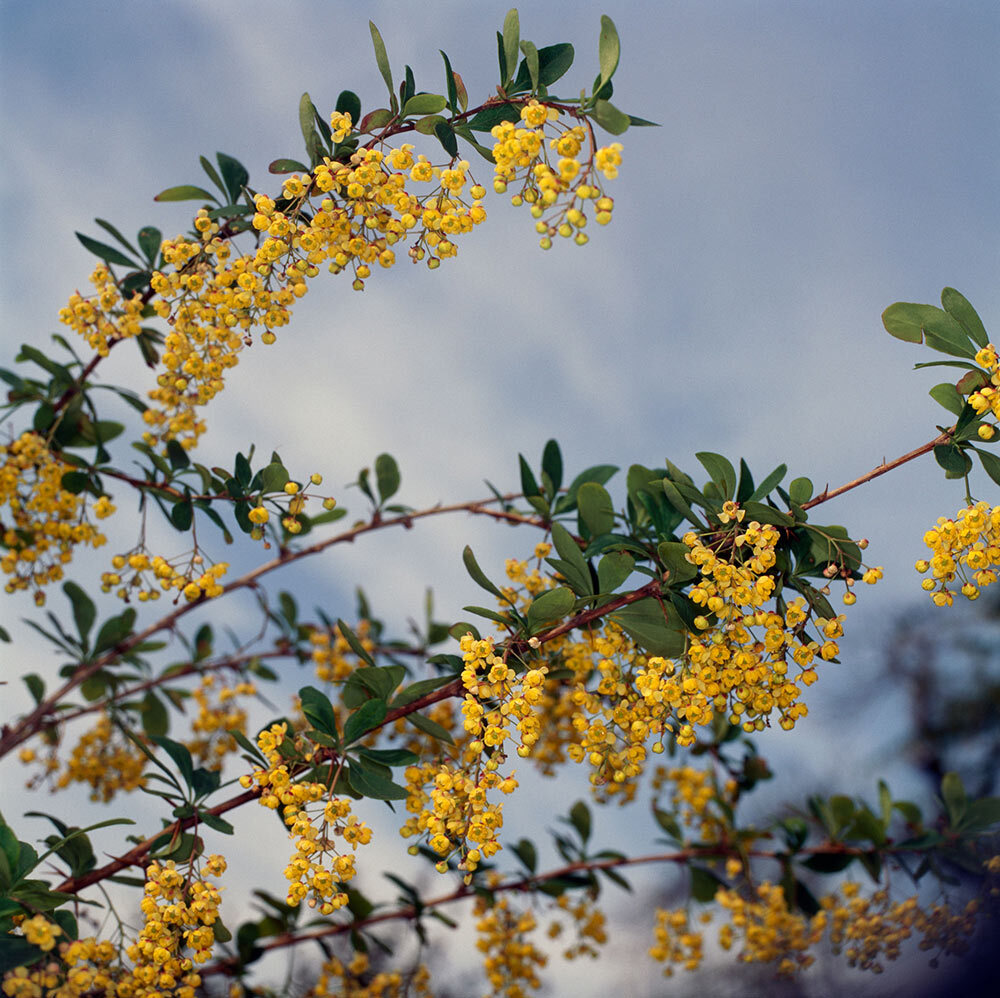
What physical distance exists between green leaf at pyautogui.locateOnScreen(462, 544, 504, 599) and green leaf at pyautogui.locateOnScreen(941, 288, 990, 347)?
898 mm

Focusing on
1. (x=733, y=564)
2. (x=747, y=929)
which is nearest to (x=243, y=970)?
(x=747, y=929)

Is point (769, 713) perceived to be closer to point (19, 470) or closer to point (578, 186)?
point (578, 186)

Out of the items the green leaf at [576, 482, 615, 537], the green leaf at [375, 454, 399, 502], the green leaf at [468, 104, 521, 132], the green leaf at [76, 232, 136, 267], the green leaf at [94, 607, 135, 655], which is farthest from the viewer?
the green leaf at [94, 607, 135, 655]

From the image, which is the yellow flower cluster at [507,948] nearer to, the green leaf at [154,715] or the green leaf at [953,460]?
the green leaf at [154,715]

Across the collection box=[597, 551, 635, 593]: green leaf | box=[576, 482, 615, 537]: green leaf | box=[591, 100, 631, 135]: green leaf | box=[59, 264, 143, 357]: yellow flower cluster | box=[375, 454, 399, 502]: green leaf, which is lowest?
box=[597, 551, 635, 593]: green leaf

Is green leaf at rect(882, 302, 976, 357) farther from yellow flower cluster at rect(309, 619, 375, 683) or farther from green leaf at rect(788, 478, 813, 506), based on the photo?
yellow flower cluster at rect(309, 619, 375, 683)

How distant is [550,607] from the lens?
145 cm

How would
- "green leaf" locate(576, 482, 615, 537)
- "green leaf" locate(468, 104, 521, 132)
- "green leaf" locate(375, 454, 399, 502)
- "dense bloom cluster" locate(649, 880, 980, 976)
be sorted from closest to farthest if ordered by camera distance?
"green leaf" locate(468, 104, 521, 132), "green leaf" locate(576, 482, 615, 537), "dense bloom cluster" locate(649, 880, 980, 976), "green leaf" locate(375, 454, 399, 502)

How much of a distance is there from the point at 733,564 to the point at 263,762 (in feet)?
2.83

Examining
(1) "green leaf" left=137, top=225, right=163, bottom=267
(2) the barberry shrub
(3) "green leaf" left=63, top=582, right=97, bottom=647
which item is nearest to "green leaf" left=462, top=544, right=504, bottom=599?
(2) the barberry shrub

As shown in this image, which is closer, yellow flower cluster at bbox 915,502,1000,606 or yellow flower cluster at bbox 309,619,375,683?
yellow flower cluster at bbox 915,502,1000,606

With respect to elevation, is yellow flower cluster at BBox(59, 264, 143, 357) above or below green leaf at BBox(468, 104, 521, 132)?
above

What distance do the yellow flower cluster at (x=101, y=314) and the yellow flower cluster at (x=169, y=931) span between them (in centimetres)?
117

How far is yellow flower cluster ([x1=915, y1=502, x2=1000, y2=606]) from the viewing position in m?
1.41
